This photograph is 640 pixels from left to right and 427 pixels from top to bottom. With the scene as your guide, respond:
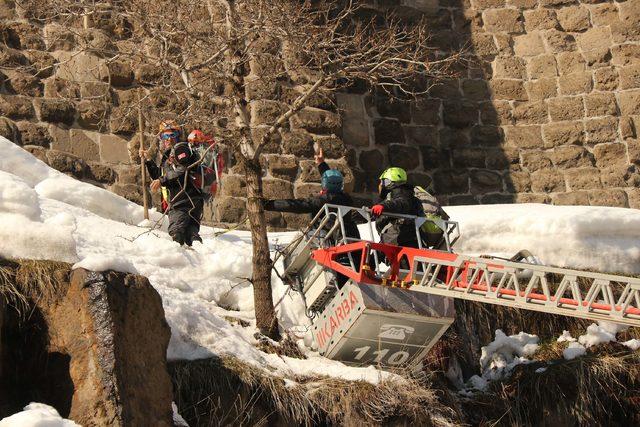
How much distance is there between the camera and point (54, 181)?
13023 millimetres

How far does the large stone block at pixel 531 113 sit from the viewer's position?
662 inches

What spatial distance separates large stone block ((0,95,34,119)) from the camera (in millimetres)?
13930

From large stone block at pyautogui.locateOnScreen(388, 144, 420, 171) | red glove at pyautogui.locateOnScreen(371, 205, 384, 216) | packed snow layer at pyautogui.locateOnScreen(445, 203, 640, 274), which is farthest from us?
large stone block at pyautogui.locateOnScreen(388, 144, 420, 171)

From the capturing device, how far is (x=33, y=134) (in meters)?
13.9

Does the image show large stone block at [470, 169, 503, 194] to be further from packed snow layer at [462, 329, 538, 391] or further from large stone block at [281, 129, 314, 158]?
packed snow layer at [462, 329, 538, 391]

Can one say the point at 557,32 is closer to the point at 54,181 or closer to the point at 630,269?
the point at 630,269

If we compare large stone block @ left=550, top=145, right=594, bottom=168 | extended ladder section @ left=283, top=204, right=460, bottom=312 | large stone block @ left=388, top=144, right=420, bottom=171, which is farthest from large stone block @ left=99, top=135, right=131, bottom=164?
large stone block @ left=550, top=145, right=594, bottom=168

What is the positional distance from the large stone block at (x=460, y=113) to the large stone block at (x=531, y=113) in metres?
0.52

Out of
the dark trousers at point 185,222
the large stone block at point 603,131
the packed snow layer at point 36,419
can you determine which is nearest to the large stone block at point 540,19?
the large stone block at point 603,131

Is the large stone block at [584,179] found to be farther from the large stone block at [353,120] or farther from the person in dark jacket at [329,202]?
the person in dark jacket at [329,202]

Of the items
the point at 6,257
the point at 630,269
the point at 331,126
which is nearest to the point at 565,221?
the point at 630,269

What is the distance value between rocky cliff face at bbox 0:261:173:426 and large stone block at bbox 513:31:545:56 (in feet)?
29.5

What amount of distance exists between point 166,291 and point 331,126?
14.5ft

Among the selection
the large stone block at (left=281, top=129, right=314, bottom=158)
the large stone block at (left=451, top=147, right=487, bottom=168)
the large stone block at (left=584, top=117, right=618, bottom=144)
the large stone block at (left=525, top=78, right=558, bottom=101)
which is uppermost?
the large stone block at (left=281, top=129, right=314, bottom=158)
